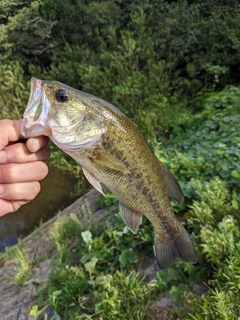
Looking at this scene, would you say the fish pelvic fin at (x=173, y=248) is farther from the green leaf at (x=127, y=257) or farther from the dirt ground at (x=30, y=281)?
the dirt ground at (x=30, y=281)

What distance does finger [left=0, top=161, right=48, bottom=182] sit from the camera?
181 cm

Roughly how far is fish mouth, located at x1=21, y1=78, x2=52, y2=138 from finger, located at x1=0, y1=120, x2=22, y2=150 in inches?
5.4

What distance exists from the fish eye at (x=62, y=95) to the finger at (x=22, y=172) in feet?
1.18

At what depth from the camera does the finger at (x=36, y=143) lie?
1.71 m

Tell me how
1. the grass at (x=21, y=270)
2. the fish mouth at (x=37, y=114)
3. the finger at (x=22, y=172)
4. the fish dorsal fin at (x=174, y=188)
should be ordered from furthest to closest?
the grass at (x=21, y=270) < the fish dorsal fin at (x=174, y=188) < the finger at (x=22, y=172) < the fish mouth at (x=37, y=114)

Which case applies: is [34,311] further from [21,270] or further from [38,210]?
[38,210]

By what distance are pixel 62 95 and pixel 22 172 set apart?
45 cm

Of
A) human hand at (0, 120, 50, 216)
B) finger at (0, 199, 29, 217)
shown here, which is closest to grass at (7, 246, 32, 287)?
finger at (0, 199, 29, 217)

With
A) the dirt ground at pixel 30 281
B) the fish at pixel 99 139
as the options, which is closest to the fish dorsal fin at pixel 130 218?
the fish at pixel 99 139

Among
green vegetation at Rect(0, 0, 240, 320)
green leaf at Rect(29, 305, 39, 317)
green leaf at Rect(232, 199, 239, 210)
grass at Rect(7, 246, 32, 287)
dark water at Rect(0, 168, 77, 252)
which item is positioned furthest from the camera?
dark water at Rect(0, 168, 77, 252)

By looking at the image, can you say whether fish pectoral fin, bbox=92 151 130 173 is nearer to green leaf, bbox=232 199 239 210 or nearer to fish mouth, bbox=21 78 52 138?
fish mouth, bbox=21 78 52 138

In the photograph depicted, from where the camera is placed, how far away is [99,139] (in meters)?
1.71

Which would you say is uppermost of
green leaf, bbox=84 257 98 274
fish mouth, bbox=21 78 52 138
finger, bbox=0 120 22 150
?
fish mouth, bbox=21 78 52 138

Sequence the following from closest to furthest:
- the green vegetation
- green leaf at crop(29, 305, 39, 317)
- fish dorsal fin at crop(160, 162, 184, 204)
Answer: fish dorsal fin at crop(160, 162, 184, 204)
the green vegetation
green leaf at crop(29, 305, 39, 317)
